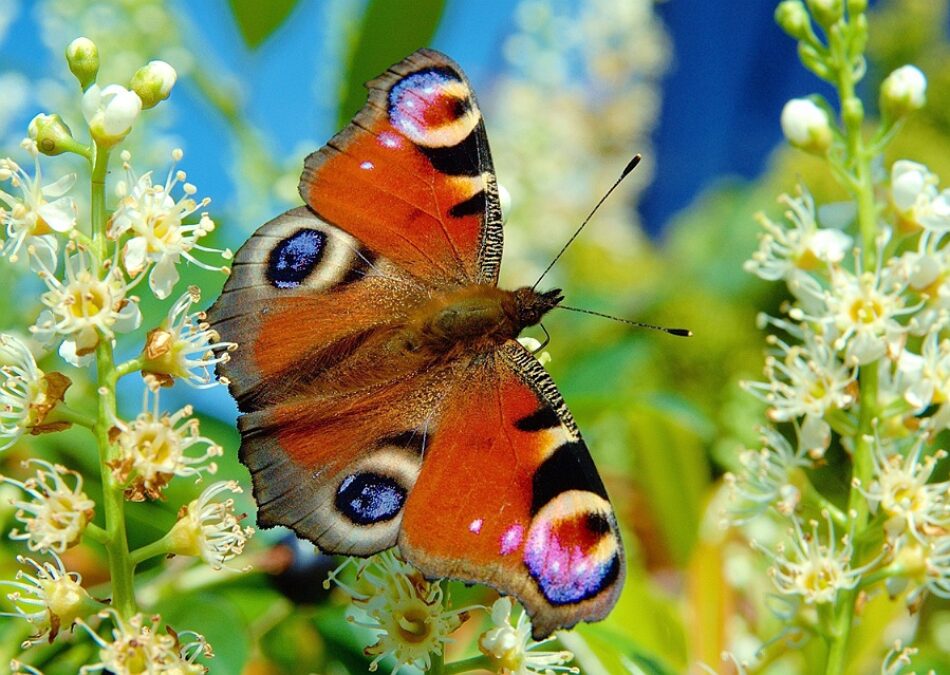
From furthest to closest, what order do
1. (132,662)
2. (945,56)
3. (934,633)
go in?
1. (945,56)
2. (934,633)
3. (132,662)

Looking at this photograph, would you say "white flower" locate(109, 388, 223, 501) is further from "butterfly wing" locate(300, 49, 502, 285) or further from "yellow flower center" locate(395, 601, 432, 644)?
"butterfly wing" locate(300, 49, 502, 285)

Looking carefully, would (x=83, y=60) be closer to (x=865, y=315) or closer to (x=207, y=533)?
(x=207, y=533)

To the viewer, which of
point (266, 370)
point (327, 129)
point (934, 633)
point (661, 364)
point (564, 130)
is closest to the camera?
point (266, 370)

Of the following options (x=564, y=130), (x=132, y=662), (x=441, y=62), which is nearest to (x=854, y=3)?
(x=441, y=62)

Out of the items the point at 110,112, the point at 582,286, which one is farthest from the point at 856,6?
the point at 582,286

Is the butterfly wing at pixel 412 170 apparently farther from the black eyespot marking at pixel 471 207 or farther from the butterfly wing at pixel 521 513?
the butterfly wing at pixel 521 513

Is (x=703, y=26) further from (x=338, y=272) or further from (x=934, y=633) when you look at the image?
(x=338, y=272)

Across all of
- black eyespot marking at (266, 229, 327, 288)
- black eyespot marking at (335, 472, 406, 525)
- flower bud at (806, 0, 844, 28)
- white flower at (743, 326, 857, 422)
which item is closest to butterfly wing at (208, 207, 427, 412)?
black eyespot marking at (266, 229, 327, 288)
